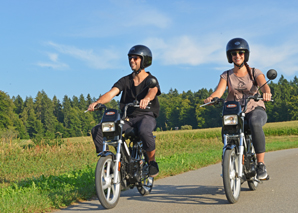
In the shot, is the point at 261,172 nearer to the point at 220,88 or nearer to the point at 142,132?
the point at 220,88

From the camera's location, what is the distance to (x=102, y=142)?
507 cm

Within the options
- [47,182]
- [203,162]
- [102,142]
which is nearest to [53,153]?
[203,162]

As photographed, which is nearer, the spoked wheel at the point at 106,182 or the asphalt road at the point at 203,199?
the spoked wheel at the point at 106,182

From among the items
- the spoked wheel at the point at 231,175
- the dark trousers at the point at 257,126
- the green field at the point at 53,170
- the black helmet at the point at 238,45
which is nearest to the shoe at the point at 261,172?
the dark trousers at the point at 257,126

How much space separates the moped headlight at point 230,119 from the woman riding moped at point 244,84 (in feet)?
1.44

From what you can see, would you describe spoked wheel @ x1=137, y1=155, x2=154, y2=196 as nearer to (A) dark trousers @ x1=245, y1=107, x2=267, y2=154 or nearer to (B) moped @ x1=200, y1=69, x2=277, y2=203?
(B) moped @ x1=200, y1=69, x2=277, y2=203

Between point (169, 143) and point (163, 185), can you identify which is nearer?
point (163, 185)

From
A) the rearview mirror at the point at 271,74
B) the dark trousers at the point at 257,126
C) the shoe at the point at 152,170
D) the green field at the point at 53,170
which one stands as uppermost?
the rearview mirror at the point at 271,74

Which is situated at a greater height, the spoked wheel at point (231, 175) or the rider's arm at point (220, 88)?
the rider's arm at point (220, 88)

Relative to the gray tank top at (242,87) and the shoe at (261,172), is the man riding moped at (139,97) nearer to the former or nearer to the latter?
the gray tank top at (242,87)

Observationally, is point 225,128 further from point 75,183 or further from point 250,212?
→ point 75,183

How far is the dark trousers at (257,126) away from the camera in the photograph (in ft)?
16.2

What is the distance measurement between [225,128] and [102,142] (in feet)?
5.77

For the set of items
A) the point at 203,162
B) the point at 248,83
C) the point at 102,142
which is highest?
the point at 248,83
